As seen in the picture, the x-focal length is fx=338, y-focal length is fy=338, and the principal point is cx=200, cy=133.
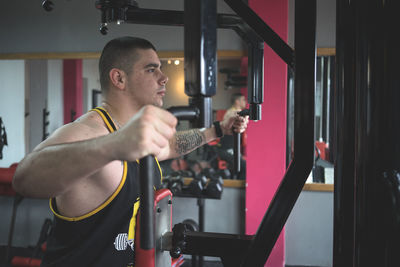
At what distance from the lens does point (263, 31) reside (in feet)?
3.24

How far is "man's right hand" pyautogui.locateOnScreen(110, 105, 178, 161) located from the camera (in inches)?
24.1

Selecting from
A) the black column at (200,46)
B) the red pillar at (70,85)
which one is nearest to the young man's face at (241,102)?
the red pillar at (70,85)

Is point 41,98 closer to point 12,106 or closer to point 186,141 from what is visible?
point 12,106

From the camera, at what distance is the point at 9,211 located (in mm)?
3584

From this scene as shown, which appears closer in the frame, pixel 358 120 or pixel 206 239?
pixel 358 120

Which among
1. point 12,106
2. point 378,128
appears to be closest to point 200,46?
point 378,128

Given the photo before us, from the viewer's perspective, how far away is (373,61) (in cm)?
70

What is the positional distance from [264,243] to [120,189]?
544 millimetres

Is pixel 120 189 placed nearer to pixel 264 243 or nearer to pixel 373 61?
pixel 264 243

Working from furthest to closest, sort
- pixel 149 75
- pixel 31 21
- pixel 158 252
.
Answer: pixel 31 21 < pixel 149 75 < pixel 158 252

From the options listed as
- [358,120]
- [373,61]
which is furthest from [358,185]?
[373,61]

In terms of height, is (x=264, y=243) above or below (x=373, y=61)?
below

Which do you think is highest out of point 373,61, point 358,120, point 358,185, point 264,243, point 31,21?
point 31,21

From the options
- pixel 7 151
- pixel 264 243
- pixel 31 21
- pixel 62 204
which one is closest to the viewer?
pixel 264 243
